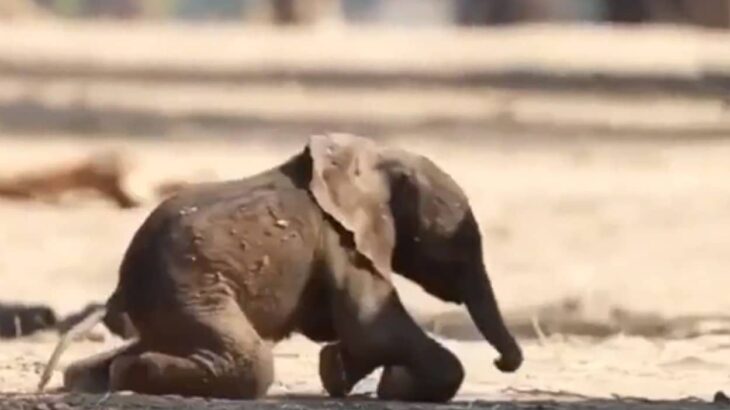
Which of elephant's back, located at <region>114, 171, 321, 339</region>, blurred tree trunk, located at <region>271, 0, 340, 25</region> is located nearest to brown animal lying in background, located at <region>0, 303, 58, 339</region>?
elephant's back, located at <region>114, 171, 321, 339</region>

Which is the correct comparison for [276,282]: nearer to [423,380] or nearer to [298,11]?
[423,380]

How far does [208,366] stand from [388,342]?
32cm

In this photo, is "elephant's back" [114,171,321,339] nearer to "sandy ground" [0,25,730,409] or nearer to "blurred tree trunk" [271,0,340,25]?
"sandy ground" [0,25,730,409]

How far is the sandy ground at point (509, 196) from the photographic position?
18.4ft

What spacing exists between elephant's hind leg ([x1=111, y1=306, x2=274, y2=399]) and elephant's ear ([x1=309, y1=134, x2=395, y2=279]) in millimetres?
255

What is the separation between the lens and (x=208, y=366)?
4.44 meters

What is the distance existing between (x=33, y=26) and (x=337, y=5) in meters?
7.61

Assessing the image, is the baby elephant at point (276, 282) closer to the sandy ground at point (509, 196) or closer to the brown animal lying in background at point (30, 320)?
the sandy ground at point (509, 196)

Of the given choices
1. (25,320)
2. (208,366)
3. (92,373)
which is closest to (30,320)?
(25,320)

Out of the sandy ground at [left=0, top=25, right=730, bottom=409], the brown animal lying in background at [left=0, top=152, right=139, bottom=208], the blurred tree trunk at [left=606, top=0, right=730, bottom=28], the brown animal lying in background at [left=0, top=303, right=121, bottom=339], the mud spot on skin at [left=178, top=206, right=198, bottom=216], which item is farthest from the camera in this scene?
the blurred tree trunk at [left=606, top=0, right=730, bottom=28]

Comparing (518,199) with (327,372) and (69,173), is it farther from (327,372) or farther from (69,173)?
(327,372)

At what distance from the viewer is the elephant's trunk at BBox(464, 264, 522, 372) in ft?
15.6

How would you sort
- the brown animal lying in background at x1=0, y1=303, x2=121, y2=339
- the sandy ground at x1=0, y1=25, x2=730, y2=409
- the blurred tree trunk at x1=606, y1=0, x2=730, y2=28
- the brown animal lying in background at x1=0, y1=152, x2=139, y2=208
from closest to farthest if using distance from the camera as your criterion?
the sandy ground at x1=0, y1=25, x2=730, y2=409
the brown animal lying in background at x1=0, y1=303, x2=121, y2=339
the brown animal lying in background at x1=0, y1=152, x2=139, y2=208
the blurred tree trunk at x1=606, y1=0, x2=730, y2=28

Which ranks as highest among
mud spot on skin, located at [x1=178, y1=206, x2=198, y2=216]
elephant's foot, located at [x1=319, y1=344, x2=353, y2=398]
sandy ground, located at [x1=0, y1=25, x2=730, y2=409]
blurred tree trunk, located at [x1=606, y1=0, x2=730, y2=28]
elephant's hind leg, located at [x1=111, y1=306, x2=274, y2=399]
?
mud spot on skin, located at [x1=178, y1=206, x2=198, y2=216]
